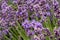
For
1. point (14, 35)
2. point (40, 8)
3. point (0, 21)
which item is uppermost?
point (40, 8)

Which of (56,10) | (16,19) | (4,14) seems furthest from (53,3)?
(4,14)

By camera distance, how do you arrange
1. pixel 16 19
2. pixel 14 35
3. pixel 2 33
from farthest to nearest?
pixel 14 35 < pixel 2 33 < pixel 16 19

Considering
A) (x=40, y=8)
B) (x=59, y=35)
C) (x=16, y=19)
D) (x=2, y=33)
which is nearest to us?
(x=59, y=35)

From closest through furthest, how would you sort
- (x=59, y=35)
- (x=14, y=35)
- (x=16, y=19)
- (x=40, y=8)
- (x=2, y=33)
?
(x=59, y=35), (x=40, y=8), (x=16, y=19), (x=2, y=33), (x=14, y=35)

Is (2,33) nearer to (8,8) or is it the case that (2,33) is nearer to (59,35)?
(8,8)

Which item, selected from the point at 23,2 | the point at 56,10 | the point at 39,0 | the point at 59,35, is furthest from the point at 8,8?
the point at 59,35

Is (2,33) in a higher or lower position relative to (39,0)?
lower

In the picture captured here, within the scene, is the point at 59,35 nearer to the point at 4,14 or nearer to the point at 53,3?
the point at 53,3

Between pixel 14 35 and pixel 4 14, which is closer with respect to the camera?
pixel 4 14

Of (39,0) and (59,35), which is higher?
(39,0)

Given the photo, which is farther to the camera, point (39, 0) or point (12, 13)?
point (12, 13)
